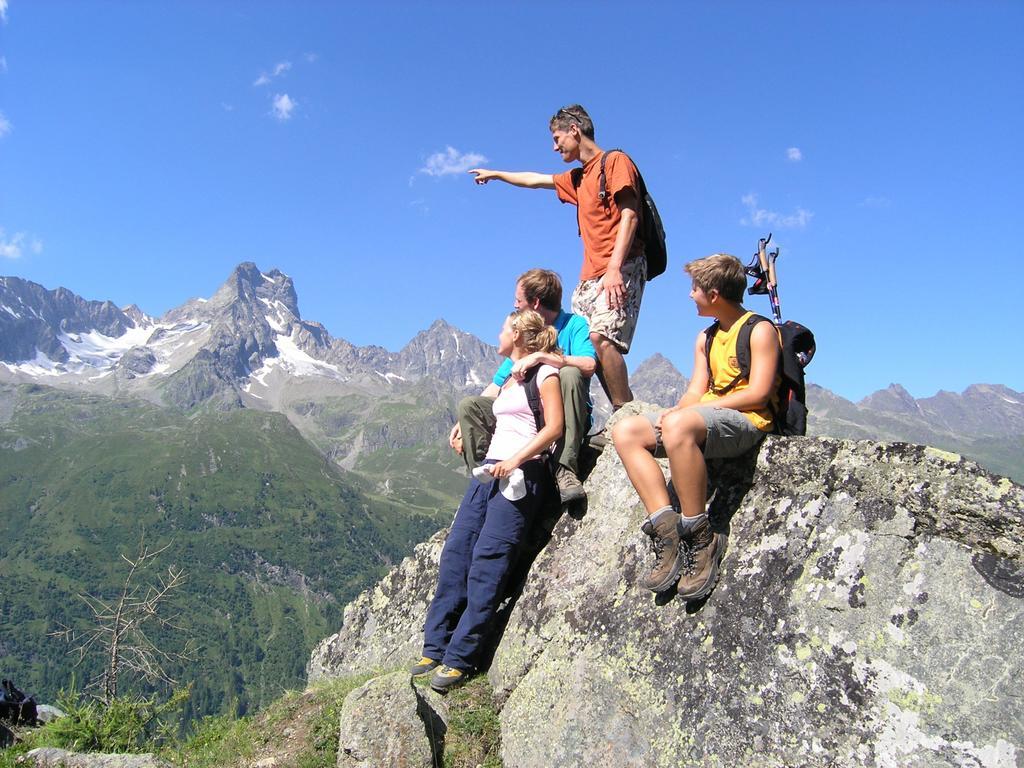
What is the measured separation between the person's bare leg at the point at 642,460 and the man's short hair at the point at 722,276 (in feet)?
5.54

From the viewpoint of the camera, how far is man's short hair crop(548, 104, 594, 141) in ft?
33.2

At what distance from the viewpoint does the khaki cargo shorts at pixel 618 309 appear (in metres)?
9.75

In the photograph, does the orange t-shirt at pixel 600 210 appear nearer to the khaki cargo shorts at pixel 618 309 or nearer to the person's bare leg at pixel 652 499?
the khaki cargo shorts at pixel 618 309

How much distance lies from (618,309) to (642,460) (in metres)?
3.32

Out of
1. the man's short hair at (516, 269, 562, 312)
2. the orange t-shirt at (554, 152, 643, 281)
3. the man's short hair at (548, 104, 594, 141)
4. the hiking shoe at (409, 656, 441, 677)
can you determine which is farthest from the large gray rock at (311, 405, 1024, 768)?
the man's short hair at (548, 104, 594, 141)

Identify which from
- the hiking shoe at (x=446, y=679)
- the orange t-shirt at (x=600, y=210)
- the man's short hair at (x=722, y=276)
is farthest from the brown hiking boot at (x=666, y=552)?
the orange t-shirt at (x=600, y=210)

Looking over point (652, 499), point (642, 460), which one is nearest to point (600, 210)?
point (642, 460)

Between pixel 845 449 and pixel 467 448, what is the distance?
5.19m

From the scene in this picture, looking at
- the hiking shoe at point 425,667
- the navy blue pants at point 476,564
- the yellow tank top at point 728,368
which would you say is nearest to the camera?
the yellow tank top at point 728,368

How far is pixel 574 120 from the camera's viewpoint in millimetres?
10133

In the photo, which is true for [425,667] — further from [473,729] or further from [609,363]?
[609,363]

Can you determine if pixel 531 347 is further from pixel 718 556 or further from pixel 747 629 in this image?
pixel 747 629

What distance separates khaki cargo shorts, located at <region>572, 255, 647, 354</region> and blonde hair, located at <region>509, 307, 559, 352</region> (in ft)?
3.66

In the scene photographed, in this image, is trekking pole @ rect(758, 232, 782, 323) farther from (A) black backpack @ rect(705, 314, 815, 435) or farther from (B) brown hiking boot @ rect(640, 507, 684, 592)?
(B) brown hiking boot @ rect(640, 507, 684, 592)
